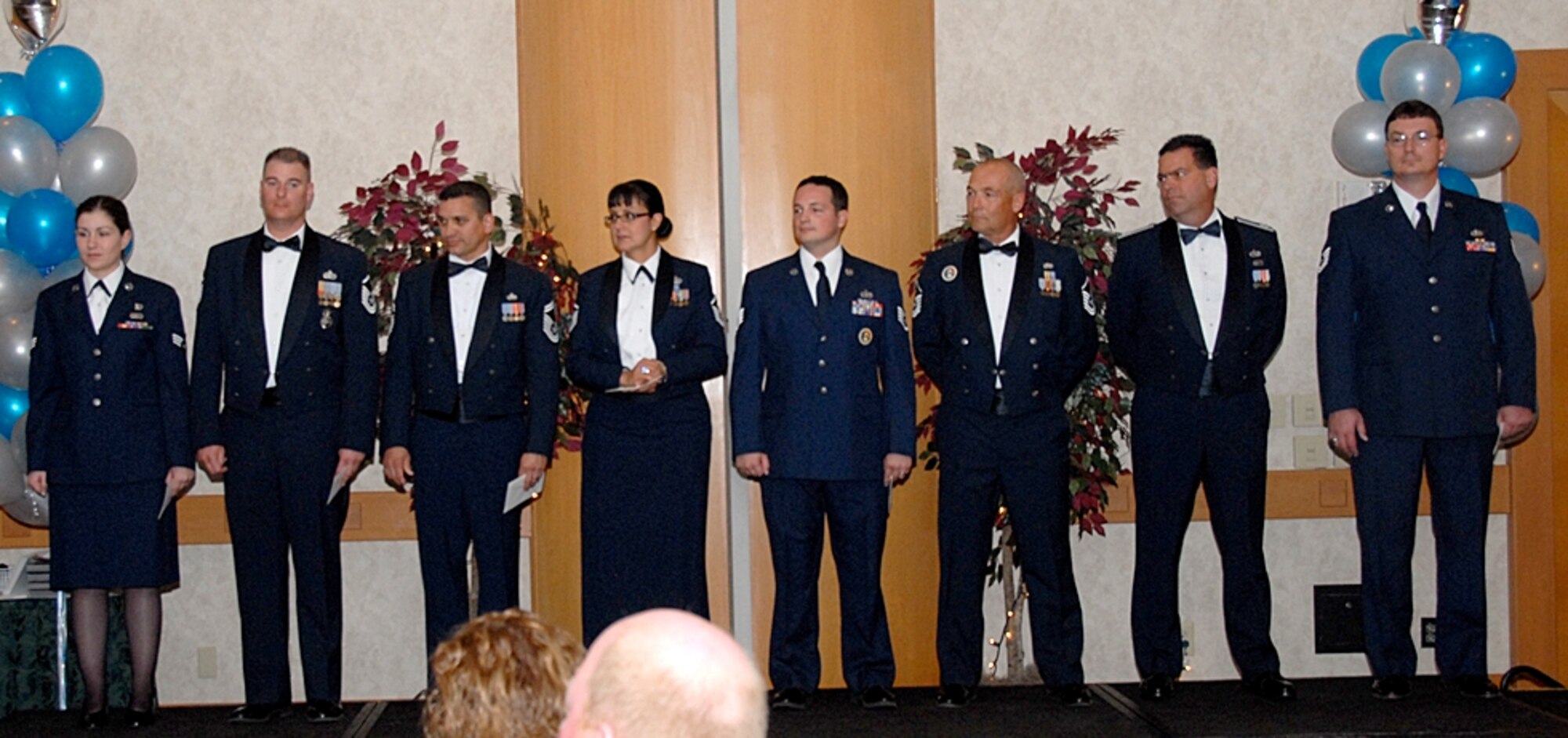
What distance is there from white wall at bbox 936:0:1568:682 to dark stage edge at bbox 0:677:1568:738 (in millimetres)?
1488

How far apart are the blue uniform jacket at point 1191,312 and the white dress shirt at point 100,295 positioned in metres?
3.07

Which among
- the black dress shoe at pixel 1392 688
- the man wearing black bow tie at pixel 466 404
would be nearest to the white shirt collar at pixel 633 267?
the man wearing black bow tie at pixel 466 404

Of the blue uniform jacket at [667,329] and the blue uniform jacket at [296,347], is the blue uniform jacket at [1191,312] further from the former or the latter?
the blue uniform jacket at [296,347]

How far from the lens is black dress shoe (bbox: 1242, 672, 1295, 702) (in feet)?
13.7

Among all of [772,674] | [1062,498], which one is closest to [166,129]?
[772,674]

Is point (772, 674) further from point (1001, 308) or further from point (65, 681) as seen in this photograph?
point (65, 681)

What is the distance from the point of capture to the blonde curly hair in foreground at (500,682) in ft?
5.68

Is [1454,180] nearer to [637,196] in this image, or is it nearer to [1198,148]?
[1198,148]

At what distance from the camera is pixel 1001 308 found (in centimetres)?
470

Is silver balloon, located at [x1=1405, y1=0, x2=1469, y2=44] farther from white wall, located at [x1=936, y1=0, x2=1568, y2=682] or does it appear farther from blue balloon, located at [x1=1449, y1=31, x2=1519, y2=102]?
white wall, located at [x1=936, y1=0, x2=1568, y2=682]

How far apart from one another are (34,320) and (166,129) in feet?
4.20

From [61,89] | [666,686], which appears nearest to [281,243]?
[61,89]

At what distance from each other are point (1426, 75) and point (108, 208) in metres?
4.34

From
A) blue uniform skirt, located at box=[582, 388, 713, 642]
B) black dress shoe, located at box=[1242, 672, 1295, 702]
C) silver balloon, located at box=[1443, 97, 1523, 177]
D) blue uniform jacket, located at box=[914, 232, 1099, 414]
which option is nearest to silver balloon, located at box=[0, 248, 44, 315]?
blue uniform skirt, located at box=[582, 388, 713, 642]
